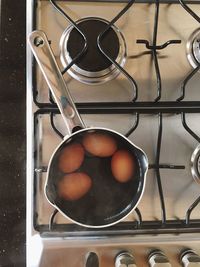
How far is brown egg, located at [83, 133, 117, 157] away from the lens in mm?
612

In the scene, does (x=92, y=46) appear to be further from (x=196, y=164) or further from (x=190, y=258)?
(x=190, y=258)

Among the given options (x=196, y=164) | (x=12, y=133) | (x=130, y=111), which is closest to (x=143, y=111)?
(x=130, y=111)

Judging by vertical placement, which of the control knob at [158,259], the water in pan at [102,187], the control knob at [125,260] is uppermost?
the water in pan at [102,187]

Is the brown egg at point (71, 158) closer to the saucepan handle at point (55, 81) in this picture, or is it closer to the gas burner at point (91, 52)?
the saucepan handle at point (55, 81)

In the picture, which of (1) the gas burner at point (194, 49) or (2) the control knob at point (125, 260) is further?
(1) the gas burner at point (194, 49)

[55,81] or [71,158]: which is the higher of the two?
[55,81]

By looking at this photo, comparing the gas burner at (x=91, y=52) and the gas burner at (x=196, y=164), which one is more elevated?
the gas burner at (x=91, y=52)

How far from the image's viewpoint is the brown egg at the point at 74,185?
0.61m

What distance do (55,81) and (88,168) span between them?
143 mm

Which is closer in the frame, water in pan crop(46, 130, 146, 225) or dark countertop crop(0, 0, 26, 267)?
water in pan crop(46, 130, 146, 225)

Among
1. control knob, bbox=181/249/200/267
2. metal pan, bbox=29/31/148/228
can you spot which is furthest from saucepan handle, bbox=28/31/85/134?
control knob, bbox=181/249/200/267

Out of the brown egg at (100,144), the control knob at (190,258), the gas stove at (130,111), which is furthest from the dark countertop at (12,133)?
the control knob at (190,258)

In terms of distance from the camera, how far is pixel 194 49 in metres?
0.72

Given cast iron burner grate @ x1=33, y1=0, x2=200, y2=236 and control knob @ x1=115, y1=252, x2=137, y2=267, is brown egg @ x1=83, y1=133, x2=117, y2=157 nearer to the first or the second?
cast iron burner grate @ x1=33, y1=0, x2=200, y2=236
